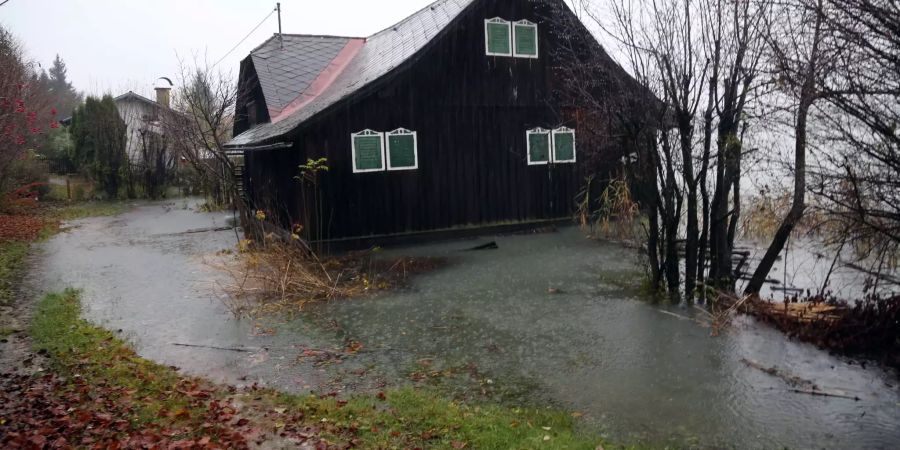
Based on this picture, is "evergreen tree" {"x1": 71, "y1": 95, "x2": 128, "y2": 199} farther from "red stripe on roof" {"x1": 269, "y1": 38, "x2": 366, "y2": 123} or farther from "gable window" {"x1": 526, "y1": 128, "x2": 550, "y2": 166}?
"gable window" {"x1": 526, "y1": 128, "x2": 550, "y2": 166}

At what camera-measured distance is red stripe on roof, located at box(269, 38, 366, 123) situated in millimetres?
16859

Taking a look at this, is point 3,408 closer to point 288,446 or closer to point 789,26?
point 288,446

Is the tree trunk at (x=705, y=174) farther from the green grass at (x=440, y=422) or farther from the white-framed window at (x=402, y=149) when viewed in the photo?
the white-framed window at (x=402, y=149)

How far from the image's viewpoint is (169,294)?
10.1 metres

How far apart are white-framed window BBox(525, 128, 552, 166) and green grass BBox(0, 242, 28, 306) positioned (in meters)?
10.9

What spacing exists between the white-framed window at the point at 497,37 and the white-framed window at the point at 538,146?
2.00m

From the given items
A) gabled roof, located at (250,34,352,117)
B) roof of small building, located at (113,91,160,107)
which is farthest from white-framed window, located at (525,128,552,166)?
roof of small building, located at (113,91,160,107)

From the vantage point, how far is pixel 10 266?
40.2 ft

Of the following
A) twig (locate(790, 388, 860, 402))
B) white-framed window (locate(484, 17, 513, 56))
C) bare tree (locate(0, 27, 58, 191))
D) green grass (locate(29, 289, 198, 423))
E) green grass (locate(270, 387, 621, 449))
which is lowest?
twig (locate(790, 388, 860, 402))

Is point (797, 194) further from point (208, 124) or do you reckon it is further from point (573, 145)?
point (208, 124)

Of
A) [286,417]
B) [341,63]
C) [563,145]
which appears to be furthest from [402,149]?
[286,417]

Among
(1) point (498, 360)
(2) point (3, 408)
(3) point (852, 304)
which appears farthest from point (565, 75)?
(2) point (3, 408)

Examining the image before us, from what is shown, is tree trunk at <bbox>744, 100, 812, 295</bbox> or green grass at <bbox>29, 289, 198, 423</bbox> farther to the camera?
tree trunk at <bbox>744, 100, 812, 295</bbox>

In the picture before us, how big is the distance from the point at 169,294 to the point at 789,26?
909 centimetres
